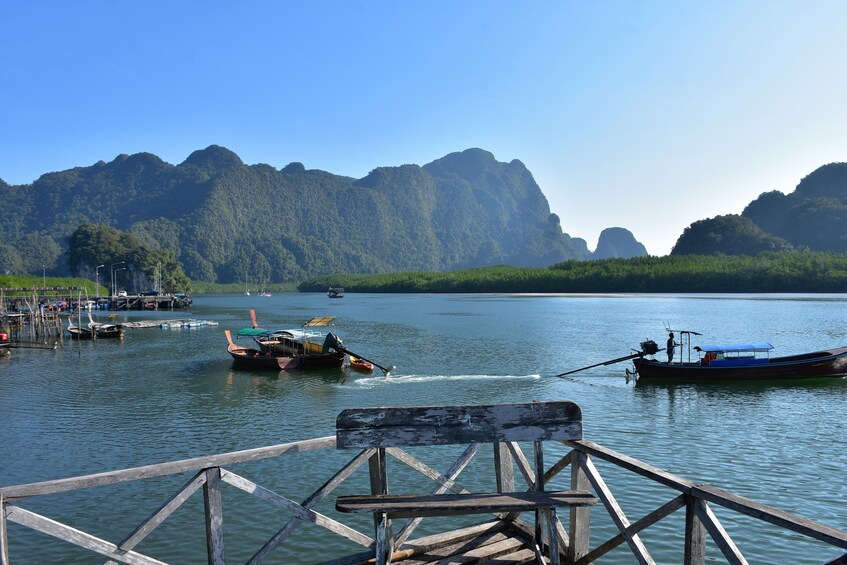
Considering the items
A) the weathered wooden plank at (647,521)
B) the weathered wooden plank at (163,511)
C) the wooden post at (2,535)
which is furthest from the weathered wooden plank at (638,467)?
the wooden post at (2,535)

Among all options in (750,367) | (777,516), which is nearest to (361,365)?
(750,367)

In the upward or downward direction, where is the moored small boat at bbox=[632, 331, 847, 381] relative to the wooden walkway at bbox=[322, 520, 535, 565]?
downward

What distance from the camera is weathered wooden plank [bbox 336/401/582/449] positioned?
5996mm

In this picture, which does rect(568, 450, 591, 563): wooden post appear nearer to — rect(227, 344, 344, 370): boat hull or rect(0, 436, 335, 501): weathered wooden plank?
rect(0, 436, 335, 501): weathered wooden plank

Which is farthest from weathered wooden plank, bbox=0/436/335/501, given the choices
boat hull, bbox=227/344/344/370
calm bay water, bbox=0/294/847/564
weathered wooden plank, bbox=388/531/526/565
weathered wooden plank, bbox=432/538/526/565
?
boat hull, bbox=227/344/344/370

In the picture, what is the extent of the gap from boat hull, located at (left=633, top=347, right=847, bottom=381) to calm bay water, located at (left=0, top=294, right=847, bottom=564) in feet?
2.47

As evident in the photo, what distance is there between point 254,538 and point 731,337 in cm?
5498

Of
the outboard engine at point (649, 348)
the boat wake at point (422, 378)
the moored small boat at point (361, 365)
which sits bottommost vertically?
the boat wake at point (422, 378)

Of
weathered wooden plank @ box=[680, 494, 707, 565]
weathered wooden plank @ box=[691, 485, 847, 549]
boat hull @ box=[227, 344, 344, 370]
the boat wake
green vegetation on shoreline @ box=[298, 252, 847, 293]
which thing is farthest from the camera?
green vegetation on shoreline @ box=[298, 252, 847, 293]

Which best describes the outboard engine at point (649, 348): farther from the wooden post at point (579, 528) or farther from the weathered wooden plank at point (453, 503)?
the weathered wooden plank at point (453, 503)

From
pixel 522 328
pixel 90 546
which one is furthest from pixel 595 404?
pixel 522 328

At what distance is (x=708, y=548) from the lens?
11.5 m

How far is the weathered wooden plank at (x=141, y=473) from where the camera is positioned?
5.64 meters

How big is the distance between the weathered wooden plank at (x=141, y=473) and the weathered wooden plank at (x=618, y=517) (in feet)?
10.6
